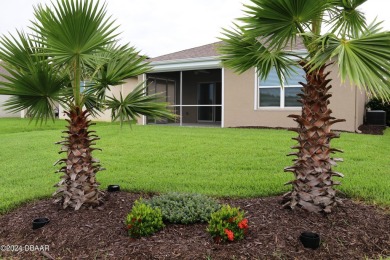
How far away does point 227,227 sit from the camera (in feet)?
11.4

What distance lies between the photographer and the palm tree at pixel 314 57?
3.05 m

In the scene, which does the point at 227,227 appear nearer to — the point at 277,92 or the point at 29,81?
the point at 29,81

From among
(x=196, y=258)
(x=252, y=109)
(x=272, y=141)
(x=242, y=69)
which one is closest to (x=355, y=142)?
(x=272, y=141)

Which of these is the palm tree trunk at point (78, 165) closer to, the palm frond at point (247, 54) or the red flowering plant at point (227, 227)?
the red flowering plant at point (227, 227)

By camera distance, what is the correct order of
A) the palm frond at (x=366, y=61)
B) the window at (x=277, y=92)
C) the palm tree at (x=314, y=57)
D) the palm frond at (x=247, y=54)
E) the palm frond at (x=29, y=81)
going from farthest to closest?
the window at (x=277, y=92), the palm frond at (x=247, y=54), the palm frond at (x=29, y=81), the palm tree at (x=314, y=57), the palm frond at (x=366, y=61)

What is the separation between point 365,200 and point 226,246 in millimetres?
2623

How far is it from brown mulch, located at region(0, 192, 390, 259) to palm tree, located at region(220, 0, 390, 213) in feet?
1.07

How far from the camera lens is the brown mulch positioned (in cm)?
339

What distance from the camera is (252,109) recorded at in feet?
47.1

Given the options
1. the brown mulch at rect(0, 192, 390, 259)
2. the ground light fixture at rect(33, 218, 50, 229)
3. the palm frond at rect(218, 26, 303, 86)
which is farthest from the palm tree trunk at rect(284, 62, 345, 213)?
the ground light fixture at rect(33, 218, 50, 229)

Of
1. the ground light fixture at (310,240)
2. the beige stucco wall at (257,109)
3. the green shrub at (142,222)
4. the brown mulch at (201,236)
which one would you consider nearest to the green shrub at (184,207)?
→ the brown mulch at (201,236)

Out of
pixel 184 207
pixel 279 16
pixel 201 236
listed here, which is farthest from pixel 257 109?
pixel 201 236

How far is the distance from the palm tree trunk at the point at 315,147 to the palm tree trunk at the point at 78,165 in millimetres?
2604

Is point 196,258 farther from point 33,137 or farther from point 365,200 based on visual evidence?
point 33,137
